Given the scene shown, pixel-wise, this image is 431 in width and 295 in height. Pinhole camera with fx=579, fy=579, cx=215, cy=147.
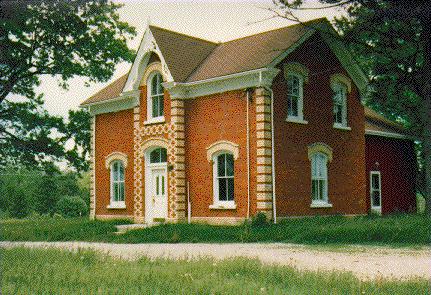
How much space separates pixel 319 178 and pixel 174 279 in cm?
1491

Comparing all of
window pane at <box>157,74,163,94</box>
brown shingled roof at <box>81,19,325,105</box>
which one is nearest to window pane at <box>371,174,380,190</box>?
brown shingled roof at <box>81,19,325,105</box>

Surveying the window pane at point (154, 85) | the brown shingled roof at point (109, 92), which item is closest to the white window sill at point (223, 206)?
the window pane at point (154, 85)

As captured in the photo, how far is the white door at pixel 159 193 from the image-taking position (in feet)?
74.7

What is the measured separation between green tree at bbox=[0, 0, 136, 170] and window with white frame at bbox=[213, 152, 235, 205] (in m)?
8.01

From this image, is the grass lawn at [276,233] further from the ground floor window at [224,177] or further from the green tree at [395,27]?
the green tree at [395,27]

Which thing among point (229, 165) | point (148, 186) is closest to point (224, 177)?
point (229, 165)

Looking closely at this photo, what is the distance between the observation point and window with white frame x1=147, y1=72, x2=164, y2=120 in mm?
23281

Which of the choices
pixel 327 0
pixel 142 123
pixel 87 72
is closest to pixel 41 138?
pixel 87 72

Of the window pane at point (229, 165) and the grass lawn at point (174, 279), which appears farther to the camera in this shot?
the window pane at point (229, 165)

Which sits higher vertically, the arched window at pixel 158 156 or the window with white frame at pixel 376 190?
the arched window at pixel 158 156

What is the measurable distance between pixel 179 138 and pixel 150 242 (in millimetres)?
5905

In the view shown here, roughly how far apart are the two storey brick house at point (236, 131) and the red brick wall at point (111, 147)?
0.07 m

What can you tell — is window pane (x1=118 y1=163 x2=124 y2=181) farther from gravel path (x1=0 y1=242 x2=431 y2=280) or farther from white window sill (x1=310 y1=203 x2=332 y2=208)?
gravel path (x1=0 y1=242 x2=431 y2=280)

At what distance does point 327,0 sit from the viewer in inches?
717
